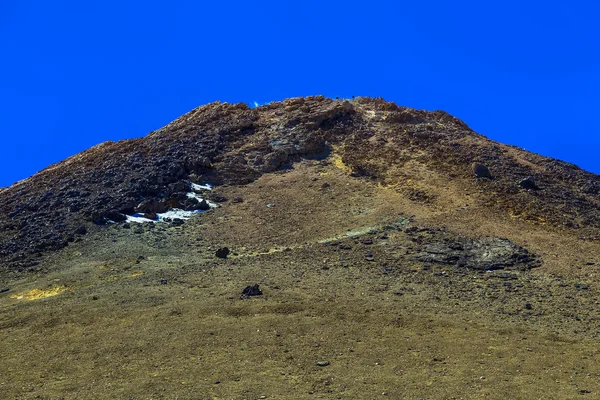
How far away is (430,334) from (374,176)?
47.5 feet

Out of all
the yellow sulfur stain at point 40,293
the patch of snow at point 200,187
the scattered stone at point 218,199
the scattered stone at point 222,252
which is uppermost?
the patch of snow at point 200,187

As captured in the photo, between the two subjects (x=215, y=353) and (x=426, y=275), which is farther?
(x=426, y=275)

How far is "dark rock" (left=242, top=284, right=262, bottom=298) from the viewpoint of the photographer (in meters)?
18.4

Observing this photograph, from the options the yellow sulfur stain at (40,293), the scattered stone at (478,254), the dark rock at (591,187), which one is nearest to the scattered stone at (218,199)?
the yellow sulfur stain at (40,293)

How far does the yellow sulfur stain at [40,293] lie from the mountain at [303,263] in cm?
8

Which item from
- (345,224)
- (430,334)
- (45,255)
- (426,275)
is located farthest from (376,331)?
(45,255)

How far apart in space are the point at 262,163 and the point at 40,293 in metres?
13.7

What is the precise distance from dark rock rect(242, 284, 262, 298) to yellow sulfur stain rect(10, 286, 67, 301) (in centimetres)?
593

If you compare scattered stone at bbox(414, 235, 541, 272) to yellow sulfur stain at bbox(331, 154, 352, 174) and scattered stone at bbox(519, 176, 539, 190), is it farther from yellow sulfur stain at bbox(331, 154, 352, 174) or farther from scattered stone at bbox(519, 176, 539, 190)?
yellow sulfur stain at bbox(331, 154, 352, 174)

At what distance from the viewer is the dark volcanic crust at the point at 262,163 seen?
2597 centimetres

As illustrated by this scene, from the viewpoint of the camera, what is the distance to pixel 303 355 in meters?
14.5

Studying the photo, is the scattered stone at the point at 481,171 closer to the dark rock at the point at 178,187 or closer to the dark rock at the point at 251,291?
the dark rock at the point at 178,187

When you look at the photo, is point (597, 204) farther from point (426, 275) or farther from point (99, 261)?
point (99, 261)

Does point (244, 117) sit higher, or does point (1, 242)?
point (244, 117)
